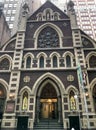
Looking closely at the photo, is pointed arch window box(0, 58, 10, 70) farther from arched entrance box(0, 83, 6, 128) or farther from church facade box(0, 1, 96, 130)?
arched entrance box(0, 83, 6, 128)

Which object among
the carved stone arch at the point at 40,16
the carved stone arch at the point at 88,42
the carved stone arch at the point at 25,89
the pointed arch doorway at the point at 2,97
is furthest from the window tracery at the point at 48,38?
the pointed arch doorway at the point at 2,97

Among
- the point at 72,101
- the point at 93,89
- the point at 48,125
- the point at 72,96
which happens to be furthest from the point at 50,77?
the point at 48,125

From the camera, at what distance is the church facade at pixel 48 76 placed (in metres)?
19.2

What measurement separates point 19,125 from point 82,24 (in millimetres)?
64059

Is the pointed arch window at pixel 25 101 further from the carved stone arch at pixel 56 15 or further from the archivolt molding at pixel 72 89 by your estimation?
the carved stone arch at pixel 56 15

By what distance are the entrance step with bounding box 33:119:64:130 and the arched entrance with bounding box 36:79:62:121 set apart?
1.23m

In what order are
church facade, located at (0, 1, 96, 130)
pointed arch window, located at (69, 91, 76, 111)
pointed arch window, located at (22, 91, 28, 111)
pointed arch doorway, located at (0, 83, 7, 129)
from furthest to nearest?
pointed arch doorway, located at (0, 83, 7, 129), pointed arch window, located at (22, 91, 28, 111), pointed arch window, located at (69, 91, 76, 111), church facade, located at (0, 1, 96, 130)

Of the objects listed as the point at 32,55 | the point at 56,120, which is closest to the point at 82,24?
the point at 32,55

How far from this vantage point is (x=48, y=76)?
2167 centimetres

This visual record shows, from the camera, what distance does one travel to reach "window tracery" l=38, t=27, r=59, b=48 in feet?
80.1

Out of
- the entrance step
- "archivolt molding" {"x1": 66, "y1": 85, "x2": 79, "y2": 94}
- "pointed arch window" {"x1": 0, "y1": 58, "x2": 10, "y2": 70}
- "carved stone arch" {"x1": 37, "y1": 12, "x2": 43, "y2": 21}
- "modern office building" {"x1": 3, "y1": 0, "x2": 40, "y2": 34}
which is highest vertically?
"modern office building" {"x1": 3, "y1": 0, "x2": 40, "y2": 34}

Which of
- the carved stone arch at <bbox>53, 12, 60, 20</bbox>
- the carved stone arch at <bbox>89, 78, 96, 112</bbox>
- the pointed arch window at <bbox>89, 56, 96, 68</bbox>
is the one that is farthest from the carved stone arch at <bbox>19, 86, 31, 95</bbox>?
the carved stone arch at <bbox>53, 12, 60, 20</bbox>

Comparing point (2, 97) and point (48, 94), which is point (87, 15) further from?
point (2, 97)

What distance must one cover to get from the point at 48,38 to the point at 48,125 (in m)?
12.8
